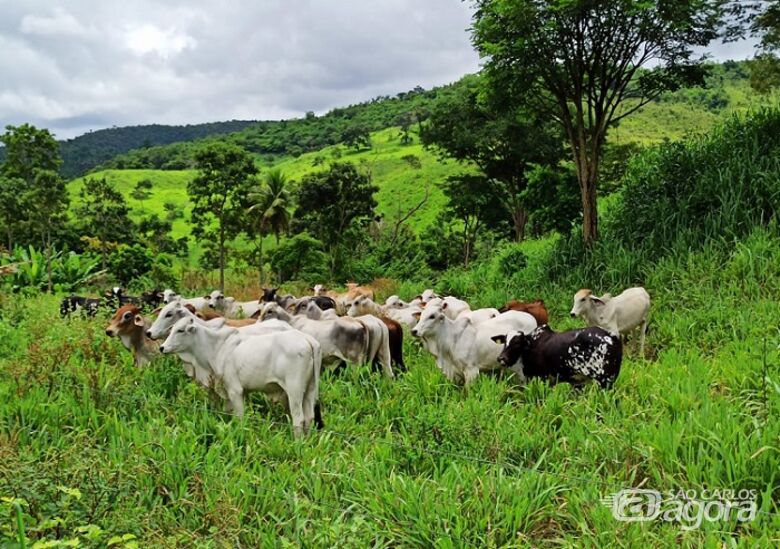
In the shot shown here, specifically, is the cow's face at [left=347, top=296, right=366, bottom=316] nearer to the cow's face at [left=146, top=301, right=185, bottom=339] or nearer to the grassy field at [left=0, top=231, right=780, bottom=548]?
the grassy field at [left=0, top=231, right=780, bottom=548]

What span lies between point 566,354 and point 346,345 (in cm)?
264

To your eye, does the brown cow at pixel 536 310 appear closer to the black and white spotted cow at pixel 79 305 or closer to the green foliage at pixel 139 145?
the black and white spotted cow at pixel 79 305

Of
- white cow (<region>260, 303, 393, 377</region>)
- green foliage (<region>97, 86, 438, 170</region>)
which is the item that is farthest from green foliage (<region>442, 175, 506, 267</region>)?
green foliage (<region>97, 86, 438, 170</region>)

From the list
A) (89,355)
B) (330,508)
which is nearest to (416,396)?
(330,508)

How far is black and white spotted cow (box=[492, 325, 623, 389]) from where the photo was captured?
18.2 ft

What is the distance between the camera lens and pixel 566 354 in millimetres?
5715

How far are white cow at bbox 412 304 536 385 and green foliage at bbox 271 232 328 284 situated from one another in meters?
17.6

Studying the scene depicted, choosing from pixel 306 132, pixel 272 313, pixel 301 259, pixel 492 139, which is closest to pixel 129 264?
pixel 301 259

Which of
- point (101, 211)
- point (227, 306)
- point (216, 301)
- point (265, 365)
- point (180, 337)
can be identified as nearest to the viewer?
point (265, 365)

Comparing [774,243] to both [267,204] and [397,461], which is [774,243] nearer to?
[397,461]

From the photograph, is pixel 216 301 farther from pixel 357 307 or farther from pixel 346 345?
pixel 346 345

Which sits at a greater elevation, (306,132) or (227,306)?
(306,132)

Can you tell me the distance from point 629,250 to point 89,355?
9188 millimetres

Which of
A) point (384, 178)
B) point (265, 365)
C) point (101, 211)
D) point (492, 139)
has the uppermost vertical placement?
point (384, 178)
